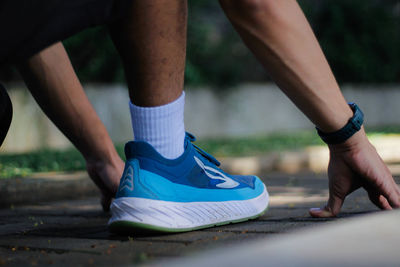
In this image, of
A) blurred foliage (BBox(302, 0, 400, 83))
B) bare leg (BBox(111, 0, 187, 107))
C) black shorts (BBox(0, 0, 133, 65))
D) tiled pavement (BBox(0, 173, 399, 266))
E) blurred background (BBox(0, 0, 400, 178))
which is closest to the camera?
black shorts (BBox(0, 0, 133, 65))

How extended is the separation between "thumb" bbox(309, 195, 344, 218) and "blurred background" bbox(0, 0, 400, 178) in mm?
3017

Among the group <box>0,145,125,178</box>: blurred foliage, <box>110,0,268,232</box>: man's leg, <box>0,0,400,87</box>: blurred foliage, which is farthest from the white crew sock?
<box>0,0,400,87</box>: blurred foliage

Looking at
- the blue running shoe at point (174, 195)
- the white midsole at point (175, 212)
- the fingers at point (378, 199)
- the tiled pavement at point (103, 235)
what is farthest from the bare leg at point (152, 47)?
the fingers at point (378, 199)

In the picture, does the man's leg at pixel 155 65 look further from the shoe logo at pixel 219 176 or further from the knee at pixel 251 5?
the knee at pixel 251 5

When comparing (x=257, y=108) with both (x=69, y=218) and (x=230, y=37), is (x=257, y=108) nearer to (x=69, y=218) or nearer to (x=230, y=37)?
(x=230, y=37)

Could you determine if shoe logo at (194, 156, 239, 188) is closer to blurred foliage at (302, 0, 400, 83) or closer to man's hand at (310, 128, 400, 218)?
man's hand at (310, 128, 400, 218)

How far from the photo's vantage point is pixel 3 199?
3.54 metres

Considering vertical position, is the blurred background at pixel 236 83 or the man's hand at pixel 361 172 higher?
the man's hand at pixel 361 172

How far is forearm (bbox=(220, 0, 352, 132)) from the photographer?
1993 millimetres

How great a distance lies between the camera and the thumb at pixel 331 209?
7.46ft

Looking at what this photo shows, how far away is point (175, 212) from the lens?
2.04m

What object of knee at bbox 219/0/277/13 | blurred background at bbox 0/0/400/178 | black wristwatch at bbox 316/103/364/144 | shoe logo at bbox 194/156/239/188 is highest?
knee at bbox 219/0/277/13

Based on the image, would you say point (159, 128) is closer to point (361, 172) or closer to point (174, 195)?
point (174, 195)

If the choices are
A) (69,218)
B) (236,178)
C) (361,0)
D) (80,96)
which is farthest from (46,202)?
(361,0)
